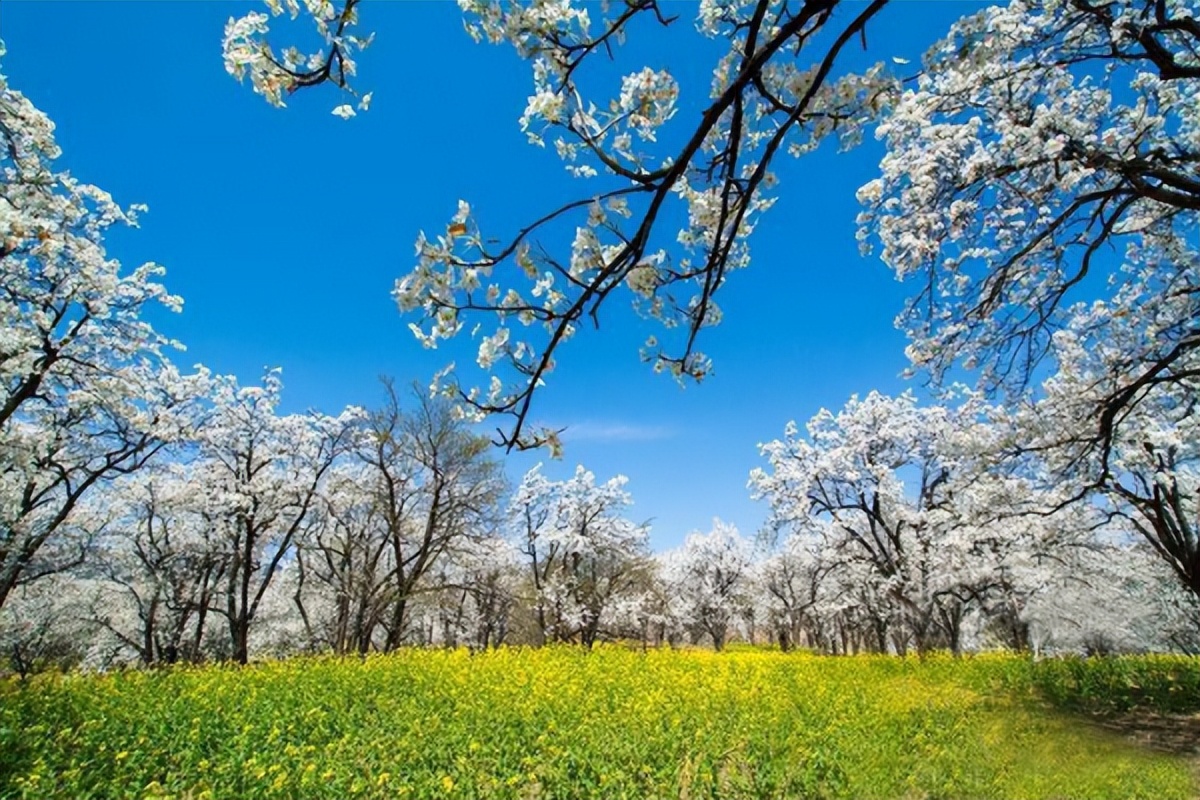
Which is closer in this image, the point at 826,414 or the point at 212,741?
the point at 212,741

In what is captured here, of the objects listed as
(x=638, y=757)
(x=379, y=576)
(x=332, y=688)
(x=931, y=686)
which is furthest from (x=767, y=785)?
(x=379, y=576)

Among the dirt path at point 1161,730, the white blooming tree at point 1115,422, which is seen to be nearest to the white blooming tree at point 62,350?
the white blooming tree at point 1115,422

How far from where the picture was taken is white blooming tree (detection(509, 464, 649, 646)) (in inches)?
1174

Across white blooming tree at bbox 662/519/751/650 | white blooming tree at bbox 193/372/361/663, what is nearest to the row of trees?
white blooming tree at bbox 193/372/361/663

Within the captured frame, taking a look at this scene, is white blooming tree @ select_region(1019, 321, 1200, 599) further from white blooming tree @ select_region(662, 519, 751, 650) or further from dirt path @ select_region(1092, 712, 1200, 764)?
white blooming tree @ select_region(662, 519, 751, 650)

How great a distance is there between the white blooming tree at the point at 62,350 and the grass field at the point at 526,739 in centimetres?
585

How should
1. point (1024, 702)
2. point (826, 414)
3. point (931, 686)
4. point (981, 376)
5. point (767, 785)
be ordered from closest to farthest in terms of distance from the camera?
1. point (767, 785)
2. point (981, 376)
3. point (1024, 702)
4. point (931, 686)
5. point (826, 414)

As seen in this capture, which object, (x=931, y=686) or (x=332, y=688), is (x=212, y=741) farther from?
(x=931, y=686)

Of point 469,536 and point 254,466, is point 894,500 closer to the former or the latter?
point 469,536

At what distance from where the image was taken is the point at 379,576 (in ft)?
98.6

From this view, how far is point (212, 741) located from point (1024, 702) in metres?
14.1

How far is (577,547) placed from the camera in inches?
1204

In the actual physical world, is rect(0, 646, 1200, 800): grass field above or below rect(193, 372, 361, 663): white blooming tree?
below

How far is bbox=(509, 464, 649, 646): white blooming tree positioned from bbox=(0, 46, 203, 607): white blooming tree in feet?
63.7
